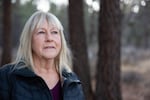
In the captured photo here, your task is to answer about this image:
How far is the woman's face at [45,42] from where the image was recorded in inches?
140

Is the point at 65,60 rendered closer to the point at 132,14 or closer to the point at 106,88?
the point at 106,88

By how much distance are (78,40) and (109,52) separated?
2509 mm

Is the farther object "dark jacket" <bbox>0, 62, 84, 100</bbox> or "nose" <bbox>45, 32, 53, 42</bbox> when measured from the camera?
"nose" <bbox>45, 32, 53, 42</bbox>

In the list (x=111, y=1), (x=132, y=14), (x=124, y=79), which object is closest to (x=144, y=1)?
(x=111, y=1)

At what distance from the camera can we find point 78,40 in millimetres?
12070

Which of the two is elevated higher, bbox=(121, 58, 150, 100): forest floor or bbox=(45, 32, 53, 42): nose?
bbox=(45, 32, 53, 42): nose

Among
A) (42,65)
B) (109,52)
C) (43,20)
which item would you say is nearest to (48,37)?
(43,20)

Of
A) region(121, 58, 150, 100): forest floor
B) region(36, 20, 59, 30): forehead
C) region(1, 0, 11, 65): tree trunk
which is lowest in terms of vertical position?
region(121, 58, 150, 100): forest floor

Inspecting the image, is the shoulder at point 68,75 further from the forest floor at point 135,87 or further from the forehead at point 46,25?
the forest floor at point 135,87

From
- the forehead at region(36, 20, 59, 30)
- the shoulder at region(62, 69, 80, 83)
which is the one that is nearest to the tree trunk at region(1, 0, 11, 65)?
the shoulder at region(62, 69, 80, 83)

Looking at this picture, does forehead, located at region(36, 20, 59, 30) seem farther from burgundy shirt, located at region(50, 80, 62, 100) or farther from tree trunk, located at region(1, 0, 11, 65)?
tree trunk, located at region(1, 0, 11, 65)

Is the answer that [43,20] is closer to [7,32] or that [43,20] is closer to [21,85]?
[21,85]

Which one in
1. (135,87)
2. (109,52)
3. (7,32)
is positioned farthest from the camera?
(135,87)

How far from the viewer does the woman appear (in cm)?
344
